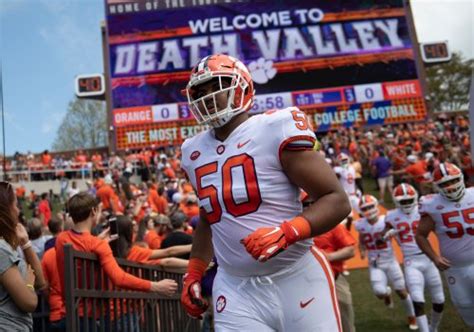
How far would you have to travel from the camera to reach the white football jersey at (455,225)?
→ 5.15 metres

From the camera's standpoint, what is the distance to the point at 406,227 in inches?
274

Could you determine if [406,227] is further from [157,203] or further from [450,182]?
[157,203]

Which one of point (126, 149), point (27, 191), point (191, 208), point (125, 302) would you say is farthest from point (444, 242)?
point (126, 149)

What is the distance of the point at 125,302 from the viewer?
398 cm

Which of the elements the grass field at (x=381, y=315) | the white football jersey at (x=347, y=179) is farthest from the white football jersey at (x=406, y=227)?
the white football jersey at (x=347, y=179)

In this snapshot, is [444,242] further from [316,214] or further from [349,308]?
[316,214]

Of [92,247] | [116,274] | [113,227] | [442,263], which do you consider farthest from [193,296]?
[442,263]

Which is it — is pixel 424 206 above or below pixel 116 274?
above

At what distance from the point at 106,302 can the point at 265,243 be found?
6.44 feet

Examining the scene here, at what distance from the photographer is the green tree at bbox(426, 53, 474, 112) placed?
3947 cm

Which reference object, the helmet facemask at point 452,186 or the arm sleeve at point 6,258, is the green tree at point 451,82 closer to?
the helmet facemask at point 452,186

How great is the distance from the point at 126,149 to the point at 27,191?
218 inches

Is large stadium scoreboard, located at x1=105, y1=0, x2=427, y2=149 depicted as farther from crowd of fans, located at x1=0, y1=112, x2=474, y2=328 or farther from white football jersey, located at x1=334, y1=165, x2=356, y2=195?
white football jersey, located at x1=334, y1=165, x2=356, y2=195

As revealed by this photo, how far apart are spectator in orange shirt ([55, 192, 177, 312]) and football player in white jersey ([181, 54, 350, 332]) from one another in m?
0.92
